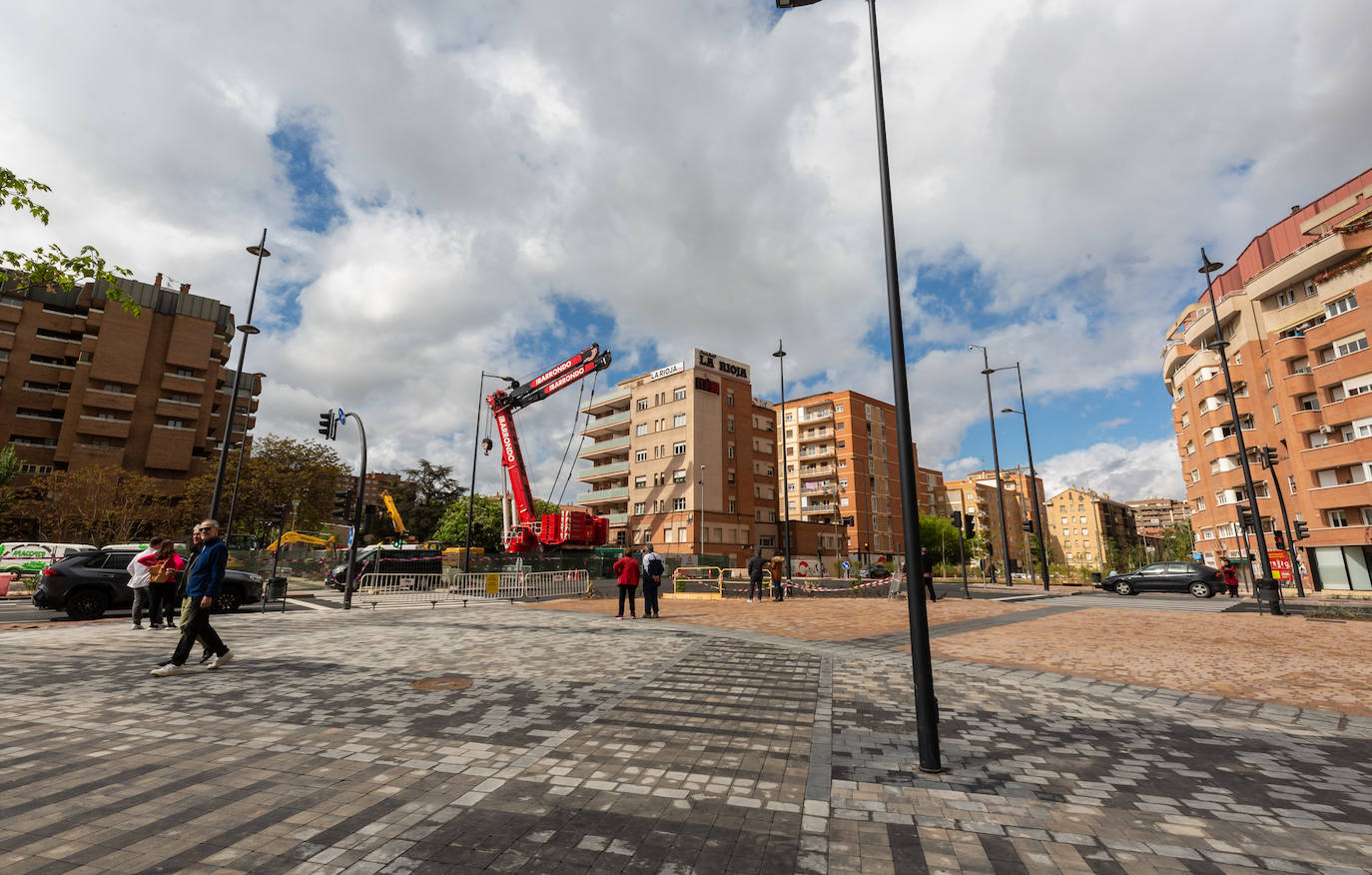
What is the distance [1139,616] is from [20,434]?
72.4 metres

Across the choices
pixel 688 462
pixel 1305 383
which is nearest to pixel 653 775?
pixel 688 462

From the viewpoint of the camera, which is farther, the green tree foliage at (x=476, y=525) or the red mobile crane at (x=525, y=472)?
the green tree foliage at (x=476, y=525)

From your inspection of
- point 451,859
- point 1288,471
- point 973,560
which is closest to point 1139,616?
point 451,859

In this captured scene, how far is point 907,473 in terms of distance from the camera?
189 inches

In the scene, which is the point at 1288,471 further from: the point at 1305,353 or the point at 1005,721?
the point at 1005,721

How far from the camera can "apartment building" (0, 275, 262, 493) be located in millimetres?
46812

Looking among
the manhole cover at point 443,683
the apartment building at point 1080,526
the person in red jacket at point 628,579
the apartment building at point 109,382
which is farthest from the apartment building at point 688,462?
the apartment building at point 1080,526

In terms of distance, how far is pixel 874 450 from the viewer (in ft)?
239

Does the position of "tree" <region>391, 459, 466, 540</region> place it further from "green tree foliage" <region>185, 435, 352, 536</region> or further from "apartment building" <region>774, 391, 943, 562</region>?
"apartment building" <region>774, 391, 943, 562</region>

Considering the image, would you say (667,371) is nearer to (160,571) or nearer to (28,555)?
(28,555)

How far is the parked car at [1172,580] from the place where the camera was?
23.7 m

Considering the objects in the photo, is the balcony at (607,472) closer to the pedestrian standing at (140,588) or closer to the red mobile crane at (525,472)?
the red mobile crane at (525,472)

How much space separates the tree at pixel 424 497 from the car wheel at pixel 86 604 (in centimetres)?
Result: 5428

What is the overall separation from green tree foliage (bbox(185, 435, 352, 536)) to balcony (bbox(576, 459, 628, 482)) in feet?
69.6
